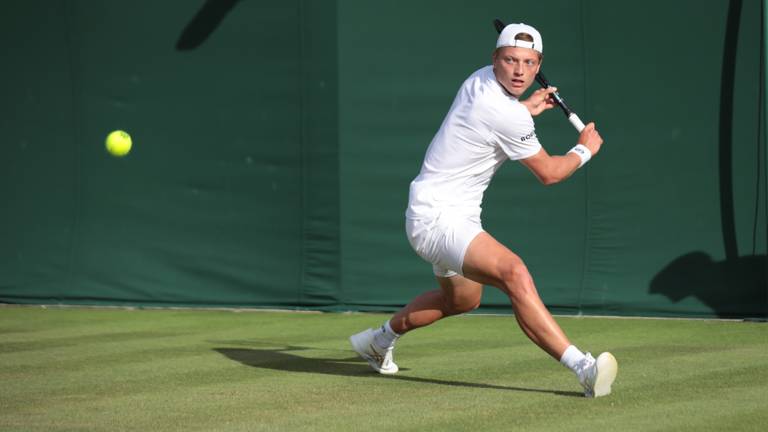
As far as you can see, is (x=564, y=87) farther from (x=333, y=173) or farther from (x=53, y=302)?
(x=53, y=302)

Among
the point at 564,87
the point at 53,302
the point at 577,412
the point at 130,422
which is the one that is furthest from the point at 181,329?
the point at 577,412

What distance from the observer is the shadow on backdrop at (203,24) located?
445 inches

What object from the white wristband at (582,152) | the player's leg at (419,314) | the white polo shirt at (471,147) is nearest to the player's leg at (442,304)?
the player's leg at (419,314)

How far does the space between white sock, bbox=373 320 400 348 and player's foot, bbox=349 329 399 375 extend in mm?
24

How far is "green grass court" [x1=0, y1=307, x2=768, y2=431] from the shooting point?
5.59 metres

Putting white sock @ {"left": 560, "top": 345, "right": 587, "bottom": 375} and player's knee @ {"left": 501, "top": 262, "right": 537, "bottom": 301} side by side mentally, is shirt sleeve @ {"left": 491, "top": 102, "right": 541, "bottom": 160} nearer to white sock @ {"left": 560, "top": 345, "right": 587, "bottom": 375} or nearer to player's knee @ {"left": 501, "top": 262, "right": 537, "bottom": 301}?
player's knee @ {"left": 501, "top": 262, "right": 537, "bottom": 301}

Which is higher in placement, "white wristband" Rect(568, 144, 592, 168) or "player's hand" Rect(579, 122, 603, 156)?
"player's hand" Rect(579, 122, 603, 156)

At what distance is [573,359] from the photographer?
5.98 meters

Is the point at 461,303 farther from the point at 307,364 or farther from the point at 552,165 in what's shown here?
the point at 307,364

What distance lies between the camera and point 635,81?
10.0 metres

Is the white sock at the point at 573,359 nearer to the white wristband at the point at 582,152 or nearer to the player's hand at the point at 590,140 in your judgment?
the white wristband at the point at 582,152

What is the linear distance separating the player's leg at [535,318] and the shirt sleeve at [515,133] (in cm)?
51

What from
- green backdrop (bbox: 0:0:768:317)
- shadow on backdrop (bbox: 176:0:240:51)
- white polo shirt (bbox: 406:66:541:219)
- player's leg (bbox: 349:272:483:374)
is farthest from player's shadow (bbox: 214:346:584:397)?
shadow on backdrop (bbox: 176:0:240:51)

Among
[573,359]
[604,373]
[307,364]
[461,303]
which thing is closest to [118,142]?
[307,364]
